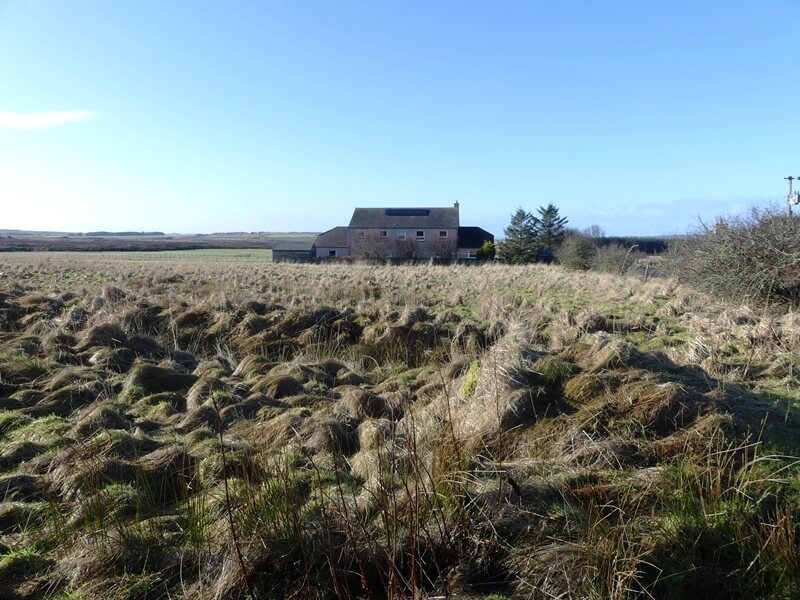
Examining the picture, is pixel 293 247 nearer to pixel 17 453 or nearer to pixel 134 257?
pixel 134 257

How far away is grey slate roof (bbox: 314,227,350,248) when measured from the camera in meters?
59.7

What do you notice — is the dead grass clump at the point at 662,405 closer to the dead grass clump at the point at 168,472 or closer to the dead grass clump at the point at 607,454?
the dead grass clump at the point at 607,454

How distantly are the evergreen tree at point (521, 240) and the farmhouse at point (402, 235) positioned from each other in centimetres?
386

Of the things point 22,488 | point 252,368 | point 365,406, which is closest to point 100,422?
point 22,488

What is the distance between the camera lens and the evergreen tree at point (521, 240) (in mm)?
52094

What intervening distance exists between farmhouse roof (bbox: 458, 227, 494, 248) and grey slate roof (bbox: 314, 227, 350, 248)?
12.3 meters

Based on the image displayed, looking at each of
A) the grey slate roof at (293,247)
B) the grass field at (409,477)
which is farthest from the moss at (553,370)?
the grey slate roof at (293,247)

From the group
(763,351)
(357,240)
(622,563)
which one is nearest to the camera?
(622,563)

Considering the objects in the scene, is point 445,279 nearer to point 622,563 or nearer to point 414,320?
point 414,320

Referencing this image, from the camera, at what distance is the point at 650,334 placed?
1094 centimetres

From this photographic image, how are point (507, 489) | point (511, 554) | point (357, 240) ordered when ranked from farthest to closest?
point (357, 240) → point (507, 489) → point (511, 554)

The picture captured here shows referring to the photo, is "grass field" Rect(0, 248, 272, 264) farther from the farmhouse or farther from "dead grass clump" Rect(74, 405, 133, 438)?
"dead grass clump" Rect(74, 405, 133, 438)

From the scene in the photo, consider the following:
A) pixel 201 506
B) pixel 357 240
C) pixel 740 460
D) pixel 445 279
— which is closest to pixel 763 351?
pixel 740 460

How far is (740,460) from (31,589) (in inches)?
191
